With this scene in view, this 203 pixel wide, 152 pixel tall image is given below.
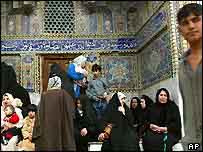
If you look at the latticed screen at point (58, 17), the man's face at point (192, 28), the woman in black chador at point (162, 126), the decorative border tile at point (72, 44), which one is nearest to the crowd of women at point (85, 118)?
the woman in black chador at point (162, 126)

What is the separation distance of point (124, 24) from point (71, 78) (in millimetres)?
3671

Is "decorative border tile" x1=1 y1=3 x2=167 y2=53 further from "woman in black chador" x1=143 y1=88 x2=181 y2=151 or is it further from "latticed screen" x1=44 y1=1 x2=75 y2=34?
"woman in black chador" x1=143 y1=88 x2=181 y2=151

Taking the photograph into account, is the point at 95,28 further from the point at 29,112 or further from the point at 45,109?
the point at 45,109

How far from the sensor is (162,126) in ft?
14.2

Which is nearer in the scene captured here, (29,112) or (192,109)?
(192,109)

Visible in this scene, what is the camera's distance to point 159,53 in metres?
6.23

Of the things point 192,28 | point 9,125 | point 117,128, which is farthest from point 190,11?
point 9,125

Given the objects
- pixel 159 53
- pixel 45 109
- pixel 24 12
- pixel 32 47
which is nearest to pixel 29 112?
pixel 45 109

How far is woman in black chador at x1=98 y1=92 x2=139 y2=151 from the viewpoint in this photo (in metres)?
3.65

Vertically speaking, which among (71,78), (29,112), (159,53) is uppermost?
(159,53)

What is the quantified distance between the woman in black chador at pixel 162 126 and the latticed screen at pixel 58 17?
12.4 ft

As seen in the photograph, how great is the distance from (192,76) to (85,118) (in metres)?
2.55

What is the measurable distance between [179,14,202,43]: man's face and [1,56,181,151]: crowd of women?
133cm

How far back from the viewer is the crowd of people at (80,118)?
116 inches
